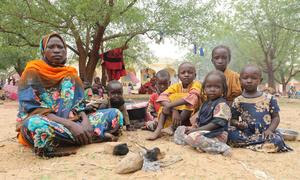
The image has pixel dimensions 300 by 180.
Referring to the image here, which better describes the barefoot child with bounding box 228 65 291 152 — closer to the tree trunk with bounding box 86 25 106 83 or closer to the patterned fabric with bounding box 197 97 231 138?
the patterned fabric with bounding box 197 97 231 138

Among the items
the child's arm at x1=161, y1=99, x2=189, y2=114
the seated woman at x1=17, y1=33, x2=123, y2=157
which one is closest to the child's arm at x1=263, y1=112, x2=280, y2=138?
the child's arm at x1=161, y1=99, x2=189, y2=114

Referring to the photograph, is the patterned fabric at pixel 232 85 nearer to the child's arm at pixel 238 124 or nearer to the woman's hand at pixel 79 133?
the child's arm at pixel 238 124

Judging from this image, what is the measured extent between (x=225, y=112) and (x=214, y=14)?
29.6 ft

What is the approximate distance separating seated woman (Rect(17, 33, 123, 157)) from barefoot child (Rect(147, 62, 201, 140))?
631 mm

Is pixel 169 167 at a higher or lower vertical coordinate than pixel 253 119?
lower

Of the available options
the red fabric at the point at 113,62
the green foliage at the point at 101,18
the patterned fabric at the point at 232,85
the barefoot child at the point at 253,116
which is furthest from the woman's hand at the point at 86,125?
the red fabric at the point at 113,62

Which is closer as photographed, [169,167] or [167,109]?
[169,167]

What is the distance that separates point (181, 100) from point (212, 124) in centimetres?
62

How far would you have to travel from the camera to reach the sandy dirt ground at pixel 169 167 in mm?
2340

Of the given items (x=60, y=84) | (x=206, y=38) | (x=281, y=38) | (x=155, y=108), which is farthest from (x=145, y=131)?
(x=281, y=38)

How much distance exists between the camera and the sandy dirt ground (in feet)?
7.68

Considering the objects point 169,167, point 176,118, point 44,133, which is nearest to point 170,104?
point 176,118

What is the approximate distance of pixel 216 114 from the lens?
3.09m

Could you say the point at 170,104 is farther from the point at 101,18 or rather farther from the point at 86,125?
the point at 101,18
